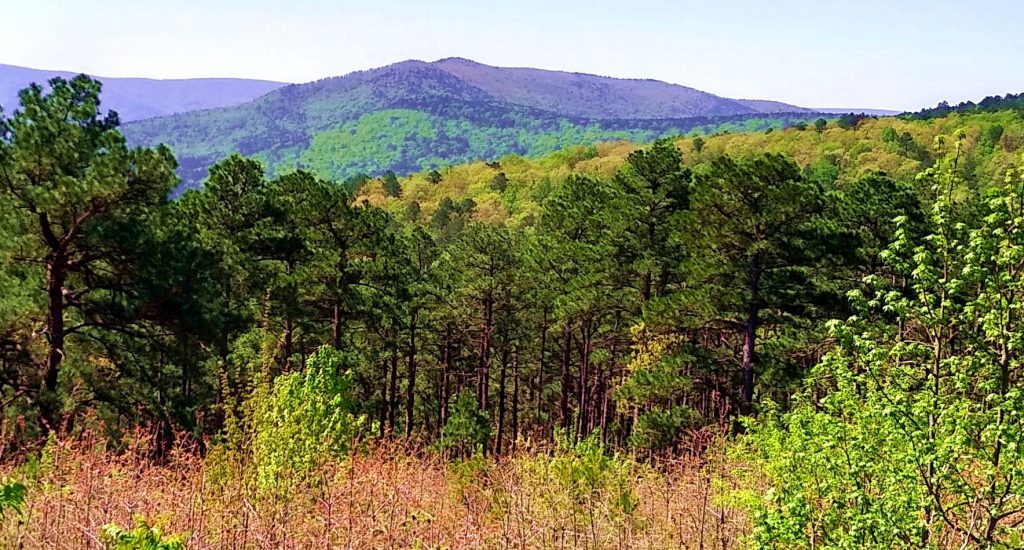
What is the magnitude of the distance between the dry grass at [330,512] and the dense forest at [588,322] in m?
0.18

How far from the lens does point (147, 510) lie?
7.05m

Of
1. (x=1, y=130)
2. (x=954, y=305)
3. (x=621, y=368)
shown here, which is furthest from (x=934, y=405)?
(x=621, y=368)

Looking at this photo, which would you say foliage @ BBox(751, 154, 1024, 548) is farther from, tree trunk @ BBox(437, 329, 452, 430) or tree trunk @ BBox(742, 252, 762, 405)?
tree trunk @ BBox(437, 329, 452, 430)

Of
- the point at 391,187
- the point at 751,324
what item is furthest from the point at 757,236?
the point at 391,187

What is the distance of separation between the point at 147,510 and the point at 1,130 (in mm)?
7875

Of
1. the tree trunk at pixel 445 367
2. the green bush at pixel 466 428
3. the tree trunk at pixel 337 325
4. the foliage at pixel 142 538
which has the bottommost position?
the tree trunk at pixel 445 367

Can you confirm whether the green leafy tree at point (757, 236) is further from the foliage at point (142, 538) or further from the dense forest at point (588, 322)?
the foliage at point (142, 538)

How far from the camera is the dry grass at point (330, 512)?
6.25 meters

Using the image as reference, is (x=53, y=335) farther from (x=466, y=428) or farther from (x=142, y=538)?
(x=466, y=428)

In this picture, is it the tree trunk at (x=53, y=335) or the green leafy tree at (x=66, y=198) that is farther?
the tree trunk at (x=53, y=335)

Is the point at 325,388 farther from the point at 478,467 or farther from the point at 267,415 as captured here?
the point at 478,467

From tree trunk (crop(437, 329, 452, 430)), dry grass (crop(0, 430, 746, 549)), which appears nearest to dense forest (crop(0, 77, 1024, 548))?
dry grass (crop(0, 430, 746, 549))

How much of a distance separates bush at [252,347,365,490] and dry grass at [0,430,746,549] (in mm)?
213

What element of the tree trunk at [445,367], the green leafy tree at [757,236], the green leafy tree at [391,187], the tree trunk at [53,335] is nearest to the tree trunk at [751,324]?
the green leafy tree at [757,236]
